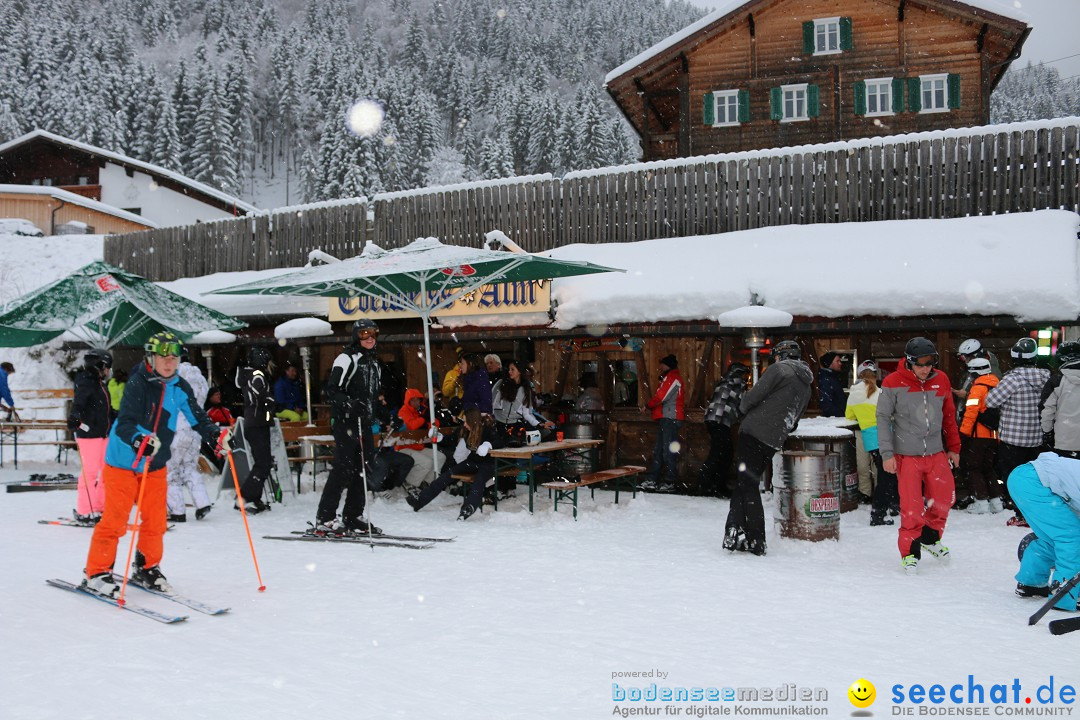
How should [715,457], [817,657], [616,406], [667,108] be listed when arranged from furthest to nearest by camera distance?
[667,108]
[616,406]
[715,457]
[817,657]

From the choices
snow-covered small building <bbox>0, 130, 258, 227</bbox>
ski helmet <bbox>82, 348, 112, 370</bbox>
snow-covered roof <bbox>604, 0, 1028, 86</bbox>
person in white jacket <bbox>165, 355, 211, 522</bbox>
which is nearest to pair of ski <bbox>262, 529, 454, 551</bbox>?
person in white jacket <bbox>165, 355, 211, 522</bbox>

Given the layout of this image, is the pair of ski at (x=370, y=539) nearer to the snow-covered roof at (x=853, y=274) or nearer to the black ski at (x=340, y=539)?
the black ski at (x=340, y=539)

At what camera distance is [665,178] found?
12.7m

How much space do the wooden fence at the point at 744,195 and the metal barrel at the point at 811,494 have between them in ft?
17.9

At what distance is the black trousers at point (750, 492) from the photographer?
23.8ft

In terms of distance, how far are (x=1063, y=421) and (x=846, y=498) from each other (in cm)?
296

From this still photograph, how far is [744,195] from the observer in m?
12.3

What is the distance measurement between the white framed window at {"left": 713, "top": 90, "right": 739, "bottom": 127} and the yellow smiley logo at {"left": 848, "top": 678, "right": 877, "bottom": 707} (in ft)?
60.1

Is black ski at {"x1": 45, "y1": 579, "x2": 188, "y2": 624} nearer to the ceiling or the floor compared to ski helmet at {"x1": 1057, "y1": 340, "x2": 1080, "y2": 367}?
nearer to the floor

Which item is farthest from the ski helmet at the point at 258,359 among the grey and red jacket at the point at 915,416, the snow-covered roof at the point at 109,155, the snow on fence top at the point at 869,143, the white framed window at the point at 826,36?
the snow-covered roof at the point at 109,155

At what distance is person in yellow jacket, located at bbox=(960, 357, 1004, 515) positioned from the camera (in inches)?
352

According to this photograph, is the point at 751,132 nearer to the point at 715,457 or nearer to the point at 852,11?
the point at 852,11

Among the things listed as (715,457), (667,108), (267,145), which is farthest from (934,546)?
(267,145)

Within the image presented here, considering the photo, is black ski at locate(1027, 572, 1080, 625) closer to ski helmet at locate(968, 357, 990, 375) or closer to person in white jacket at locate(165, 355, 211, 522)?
ski helmet at locate(968, 357, 990, 375)
